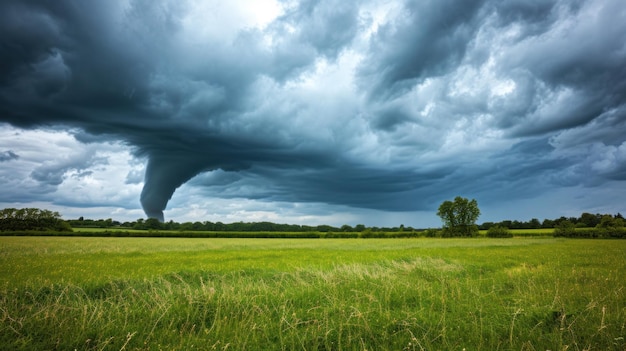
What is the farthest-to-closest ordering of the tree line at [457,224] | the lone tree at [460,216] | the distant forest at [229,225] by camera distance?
the distant forest at [229,225] < the lone tree at [460,216] < the tree line at [457,224]

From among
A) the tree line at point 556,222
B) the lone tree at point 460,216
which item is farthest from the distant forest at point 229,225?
the lone tree at point 460,216

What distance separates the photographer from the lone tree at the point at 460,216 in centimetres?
10675

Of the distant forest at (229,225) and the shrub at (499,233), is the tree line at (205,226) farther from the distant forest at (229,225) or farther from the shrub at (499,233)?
the shrub at (499,233)

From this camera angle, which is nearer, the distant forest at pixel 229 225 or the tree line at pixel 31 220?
the tree line at pixel 31 220

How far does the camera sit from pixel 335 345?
256 inches

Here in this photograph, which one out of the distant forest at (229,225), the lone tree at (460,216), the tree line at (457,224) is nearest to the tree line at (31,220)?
the tree line at (457,224)

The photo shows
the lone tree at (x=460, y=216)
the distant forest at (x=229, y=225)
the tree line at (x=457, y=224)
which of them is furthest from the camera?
the distant forest at (x=229, y=225)

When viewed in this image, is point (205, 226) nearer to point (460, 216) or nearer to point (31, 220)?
point (31, 220)

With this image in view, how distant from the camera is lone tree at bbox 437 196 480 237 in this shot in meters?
107

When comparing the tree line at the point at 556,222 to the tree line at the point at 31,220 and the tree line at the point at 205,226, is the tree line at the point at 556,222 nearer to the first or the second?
the tree line at the point at 205,226

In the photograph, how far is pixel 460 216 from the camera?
358 feet

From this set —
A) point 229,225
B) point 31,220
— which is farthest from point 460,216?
point 31,220

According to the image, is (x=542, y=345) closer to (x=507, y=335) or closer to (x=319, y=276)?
(x=507, y=335)

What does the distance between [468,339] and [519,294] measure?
5.74 meters
